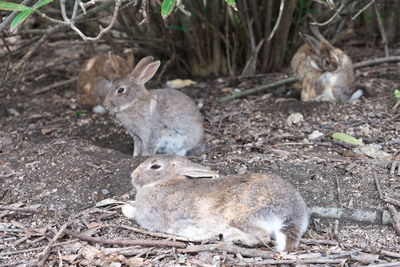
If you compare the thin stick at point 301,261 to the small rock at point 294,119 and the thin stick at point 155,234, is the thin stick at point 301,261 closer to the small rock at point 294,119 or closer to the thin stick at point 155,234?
the thin stick at point 155,234

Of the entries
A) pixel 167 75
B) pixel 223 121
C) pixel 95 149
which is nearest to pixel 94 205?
pixel 95 149

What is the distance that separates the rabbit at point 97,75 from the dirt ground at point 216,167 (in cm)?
17

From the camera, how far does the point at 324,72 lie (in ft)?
24.3

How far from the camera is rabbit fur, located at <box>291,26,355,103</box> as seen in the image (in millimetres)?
7207

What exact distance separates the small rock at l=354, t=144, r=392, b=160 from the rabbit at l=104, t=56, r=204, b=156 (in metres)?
1.70

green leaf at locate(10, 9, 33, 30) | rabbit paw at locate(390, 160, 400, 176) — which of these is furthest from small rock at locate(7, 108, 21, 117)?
rabbit paw at locate(390, 160, 400, 176)

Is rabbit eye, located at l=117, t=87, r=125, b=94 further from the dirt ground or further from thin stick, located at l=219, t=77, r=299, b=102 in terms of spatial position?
thin stick, located at l=219, t=77, r=299, b=102

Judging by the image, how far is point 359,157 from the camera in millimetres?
5578

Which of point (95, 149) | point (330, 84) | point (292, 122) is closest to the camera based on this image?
point (95, 149)

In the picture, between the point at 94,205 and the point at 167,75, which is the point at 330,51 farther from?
the point at 94,205

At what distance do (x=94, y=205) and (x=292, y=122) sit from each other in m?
2.71

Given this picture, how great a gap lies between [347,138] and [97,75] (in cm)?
351

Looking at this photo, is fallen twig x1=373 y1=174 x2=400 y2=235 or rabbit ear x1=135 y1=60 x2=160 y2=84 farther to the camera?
rabbit ear x1=135 y1=60 x2=160 y2=84

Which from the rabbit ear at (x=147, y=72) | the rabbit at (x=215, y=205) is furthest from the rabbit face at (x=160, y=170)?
the rabbit ear at (x=147, y=72)
